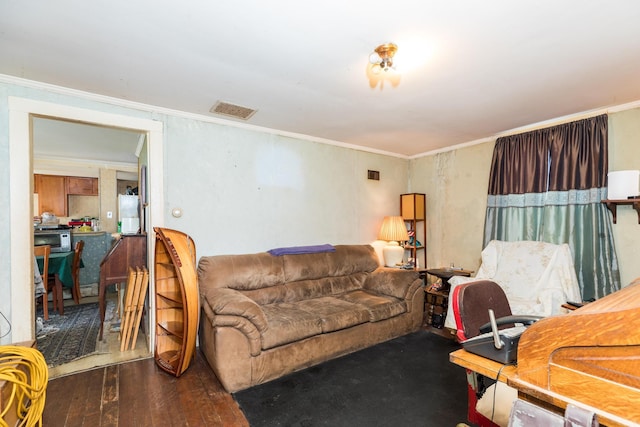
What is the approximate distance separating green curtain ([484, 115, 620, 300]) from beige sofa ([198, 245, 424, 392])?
55.2 inches

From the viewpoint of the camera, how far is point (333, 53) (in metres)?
1.96

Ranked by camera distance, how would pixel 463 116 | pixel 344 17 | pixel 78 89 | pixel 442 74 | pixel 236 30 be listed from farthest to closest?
pixel 463 116 → pixel 78 89 → pixel 442 74 → pixel 236 30 → pixel 344 17

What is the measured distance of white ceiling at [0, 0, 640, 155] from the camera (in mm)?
1566

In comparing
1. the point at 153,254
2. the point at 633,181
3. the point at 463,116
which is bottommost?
the point at 153,254

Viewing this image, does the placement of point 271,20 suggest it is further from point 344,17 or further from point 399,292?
point 399,292

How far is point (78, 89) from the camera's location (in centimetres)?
247

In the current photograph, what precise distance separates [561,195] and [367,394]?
283 centimetres

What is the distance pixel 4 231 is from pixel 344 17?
9.45ft

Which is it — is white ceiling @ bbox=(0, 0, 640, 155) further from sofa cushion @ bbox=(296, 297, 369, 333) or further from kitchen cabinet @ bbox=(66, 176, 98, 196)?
kitchen cabinet @ bbox=(66, 176, 98, 196)

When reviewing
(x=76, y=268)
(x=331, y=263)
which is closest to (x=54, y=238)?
(x=76, y=268)

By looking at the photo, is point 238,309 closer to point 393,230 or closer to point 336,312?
point 336,312

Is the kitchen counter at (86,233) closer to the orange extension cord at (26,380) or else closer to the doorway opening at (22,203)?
the doorway opening at (22,203)

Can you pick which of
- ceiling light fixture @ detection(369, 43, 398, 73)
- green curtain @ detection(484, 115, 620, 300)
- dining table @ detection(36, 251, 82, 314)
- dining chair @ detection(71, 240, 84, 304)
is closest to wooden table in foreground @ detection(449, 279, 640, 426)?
ceiling light fixture @ detection(369, 43, 398, 73)

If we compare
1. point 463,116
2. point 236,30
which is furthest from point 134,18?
point 463,116
